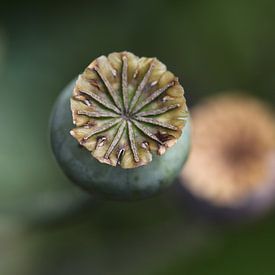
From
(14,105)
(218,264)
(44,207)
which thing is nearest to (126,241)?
(218,264)

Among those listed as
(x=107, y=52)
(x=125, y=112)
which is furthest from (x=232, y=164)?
(x=125, y=112)

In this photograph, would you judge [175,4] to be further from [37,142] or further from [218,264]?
[218,264]

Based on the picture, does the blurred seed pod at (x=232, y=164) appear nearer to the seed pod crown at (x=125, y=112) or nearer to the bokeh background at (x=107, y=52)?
the bokeh background at (x=107, y=52)

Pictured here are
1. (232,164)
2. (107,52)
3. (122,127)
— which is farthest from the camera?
(107,52)

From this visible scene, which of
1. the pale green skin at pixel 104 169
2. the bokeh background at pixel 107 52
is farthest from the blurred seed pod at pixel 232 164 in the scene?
the pale green skin at pixel 104 169

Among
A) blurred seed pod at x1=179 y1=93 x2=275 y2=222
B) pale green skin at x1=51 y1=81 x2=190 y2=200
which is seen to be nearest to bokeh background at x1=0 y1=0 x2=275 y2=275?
blurred seed pod at x1=179 y1=93 x2=275 y2=222

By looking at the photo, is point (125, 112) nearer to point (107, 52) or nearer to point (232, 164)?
point (232, 164)

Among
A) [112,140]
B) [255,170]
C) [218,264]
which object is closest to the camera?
[112,140]
